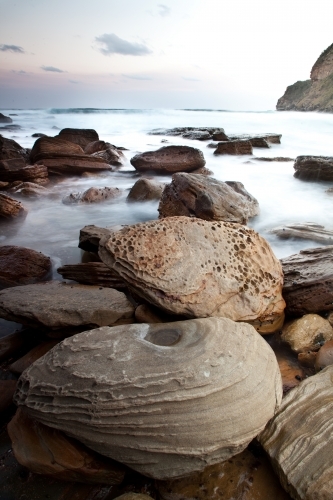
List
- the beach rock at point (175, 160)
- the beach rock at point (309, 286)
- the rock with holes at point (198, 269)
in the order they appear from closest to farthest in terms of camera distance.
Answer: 1. the rock with holes at point (198, 269)
2. the beach rock at point (309, 286)
3. the beach rock at point (175, 160)

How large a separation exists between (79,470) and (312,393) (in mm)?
1321

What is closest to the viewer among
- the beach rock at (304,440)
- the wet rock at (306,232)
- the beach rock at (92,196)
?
the beach rock at (304,440)

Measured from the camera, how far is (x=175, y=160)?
903 centimetres

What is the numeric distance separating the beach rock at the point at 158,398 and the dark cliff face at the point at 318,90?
57237 millimetres

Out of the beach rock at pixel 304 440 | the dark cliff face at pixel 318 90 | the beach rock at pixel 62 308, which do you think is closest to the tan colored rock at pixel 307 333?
the beach rock at pixel 304 440

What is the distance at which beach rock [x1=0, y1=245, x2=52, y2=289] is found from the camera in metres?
3.77

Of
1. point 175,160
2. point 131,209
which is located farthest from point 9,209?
point 175,160

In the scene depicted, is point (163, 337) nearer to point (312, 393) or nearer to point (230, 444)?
point (230, 444)

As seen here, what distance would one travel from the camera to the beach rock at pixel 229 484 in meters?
1.73

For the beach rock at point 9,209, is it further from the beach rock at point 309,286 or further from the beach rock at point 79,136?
the beach rock at point 79,136

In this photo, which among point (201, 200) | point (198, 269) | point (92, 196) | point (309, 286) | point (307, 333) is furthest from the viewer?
point (92, 196)

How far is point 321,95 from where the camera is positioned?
57.7 metres

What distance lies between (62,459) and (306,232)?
4.42 m

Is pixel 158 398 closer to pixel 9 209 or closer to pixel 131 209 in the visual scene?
pixel 9 209
